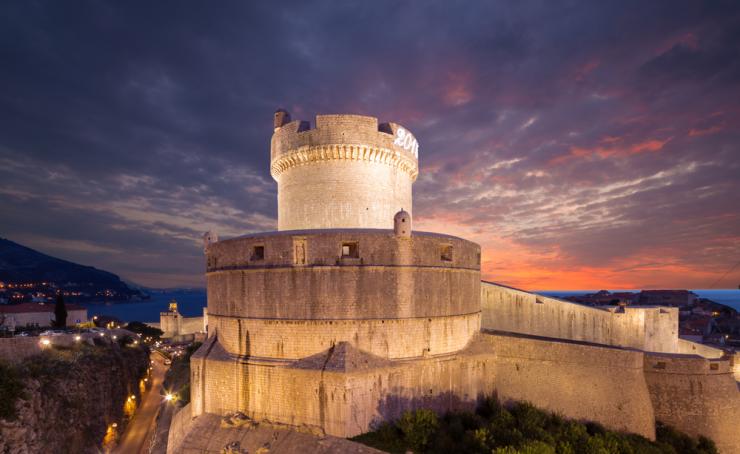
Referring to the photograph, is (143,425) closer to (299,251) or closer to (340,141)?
(299,251)

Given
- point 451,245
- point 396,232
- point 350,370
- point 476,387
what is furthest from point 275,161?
point 476,387

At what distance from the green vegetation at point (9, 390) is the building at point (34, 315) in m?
30.6

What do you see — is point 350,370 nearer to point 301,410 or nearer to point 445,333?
point 301,410

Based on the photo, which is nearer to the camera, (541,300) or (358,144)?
(358,144)

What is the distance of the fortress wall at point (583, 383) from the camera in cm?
1611

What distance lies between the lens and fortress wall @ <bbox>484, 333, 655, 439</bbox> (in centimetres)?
1611

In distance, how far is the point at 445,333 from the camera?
50.4 feet

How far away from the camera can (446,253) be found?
52.9ft

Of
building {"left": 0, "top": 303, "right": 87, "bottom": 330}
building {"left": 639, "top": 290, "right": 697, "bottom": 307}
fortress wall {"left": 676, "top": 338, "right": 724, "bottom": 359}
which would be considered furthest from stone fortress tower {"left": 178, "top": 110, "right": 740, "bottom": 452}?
building {"left": 639, "top": 290, "right": 697, "bottom": 307}

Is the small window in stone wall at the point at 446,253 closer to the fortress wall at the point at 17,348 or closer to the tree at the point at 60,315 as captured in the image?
A: the fortress wall at the point at 17,348

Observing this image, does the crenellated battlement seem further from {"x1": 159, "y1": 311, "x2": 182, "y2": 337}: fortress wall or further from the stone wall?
{"x1": 159, "y1": 311, "x2": 182, "y2": 337}: fortress wall

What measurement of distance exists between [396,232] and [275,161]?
8905 millimetres

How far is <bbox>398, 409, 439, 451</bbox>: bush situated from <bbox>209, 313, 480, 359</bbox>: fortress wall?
2031 millimetres

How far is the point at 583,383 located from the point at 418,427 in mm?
8488
